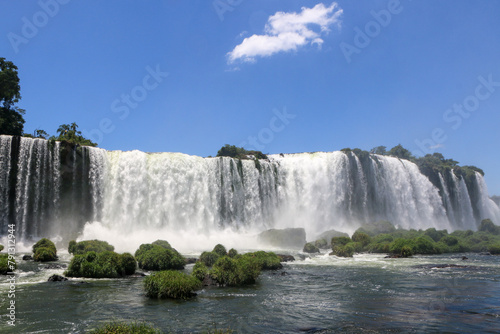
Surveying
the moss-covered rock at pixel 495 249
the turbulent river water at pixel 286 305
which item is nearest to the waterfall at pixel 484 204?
the moss-covered rock at pixel 495 249

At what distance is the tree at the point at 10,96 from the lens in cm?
4434

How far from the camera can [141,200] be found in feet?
135

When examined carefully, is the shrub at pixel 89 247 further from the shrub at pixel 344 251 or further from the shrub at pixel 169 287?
the shrub at pixel 344 251

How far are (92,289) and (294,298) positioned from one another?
835cm

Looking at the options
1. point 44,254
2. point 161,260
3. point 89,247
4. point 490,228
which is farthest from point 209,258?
point 490,228

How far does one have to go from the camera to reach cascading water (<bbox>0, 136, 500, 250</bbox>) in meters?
36.2

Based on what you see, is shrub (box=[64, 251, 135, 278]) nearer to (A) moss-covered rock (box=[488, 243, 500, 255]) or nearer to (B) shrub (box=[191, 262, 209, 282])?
(B) shrub (box=[191, 262, 209, 282])

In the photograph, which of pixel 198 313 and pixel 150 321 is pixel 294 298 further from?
pixel 150 321

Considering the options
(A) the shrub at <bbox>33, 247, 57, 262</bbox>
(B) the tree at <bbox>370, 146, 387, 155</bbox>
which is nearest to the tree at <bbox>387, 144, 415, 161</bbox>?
(B) the tree at <bbox>370, 146, 387, 155</bbox>

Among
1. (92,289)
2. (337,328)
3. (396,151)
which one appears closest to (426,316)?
(337,328)

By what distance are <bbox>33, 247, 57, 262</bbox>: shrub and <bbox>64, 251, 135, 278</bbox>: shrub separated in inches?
289

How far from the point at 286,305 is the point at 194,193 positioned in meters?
32.4

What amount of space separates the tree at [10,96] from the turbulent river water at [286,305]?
31.9m

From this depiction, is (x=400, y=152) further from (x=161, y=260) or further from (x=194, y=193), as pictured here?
(x=161, y=260)
